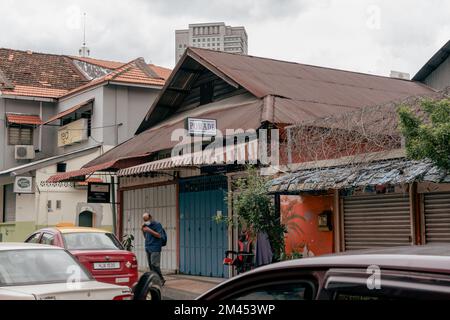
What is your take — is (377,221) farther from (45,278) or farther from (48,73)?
(48,73)

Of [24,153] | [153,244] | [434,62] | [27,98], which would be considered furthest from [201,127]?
[27,98]

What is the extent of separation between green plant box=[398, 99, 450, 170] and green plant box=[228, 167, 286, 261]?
3652mm

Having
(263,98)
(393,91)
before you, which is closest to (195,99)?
(263,98)

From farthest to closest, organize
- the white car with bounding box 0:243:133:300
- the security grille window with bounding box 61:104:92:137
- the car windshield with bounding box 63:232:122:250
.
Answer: the security grille window with bounding box 61:104:92:137 → the car windshield with bounding box 63:232:122:250 → the white car with bounding box 0:243:133:300

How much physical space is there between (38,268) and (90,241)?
203 inches

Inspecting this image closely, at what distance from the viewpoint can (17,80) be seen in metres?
29.8

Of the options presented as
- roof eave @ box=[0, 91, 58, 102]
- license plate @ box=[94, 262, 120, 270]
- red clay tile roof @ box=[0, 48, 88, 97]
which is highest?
red clay tile roof @ box=[0, 48, 88, 97]

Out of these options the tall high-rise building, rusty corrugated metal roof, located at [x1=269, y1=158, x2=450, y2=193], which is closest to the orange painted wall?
rusty corrugated metal roof, located at [x1=269, y1=158, x2=450, y2=193]

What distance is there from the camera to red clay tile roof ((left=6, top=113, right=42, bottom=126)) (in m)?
28.1

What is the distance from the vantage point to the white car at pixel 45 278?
23.0 feet

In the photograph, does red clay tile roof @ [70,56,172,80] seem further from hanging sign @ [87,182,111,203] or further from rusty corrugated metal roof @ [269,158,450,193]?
rusty corrugated metal roof @ [269,158,450,193]

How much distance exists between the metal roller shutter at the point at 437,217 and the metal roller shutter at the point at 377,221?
0.36 metres

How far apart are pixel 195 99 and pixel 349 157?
877 centimetres
